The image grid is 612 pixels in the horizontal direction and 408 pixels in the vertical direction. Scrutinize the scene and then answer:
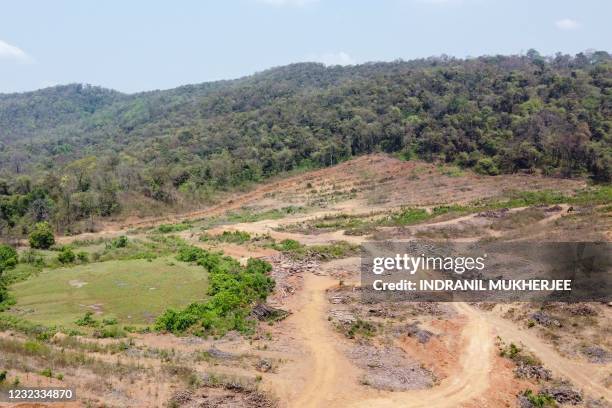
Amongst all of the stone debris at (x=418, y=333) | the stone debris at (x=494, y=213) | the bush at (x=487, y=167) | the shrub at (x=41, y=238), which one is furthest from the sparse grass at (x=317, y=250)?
the bush at (x=487, y=167)

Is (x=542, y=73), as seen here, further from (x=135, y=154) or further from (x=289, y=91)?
(x=135, y=154)

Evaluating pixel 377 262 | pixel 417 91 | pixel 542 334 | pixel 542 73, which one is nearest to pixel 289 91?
pixel 417 91

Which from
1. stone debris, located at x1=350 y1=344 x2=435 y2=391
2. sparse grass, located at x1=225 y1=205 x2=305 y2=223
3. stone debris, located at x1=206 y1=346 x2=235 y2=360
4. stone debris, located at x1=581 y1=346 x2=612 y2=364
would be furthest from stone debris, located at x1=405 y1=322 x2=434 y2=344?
sparse grass, located at x1=225 y1=205 x2=305 y2=223

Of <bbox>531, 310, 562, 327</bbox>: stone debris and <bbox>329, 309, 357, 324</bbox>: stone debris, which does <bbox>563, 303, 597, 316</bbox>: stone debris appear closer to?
<bbox>531, 310, 562, 327</bbox>: stone debris

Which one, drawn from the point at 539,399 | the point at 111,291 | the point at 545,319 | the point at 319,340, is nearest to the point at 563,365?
the point at 539,399

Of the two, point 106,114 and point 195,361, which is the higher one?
point 106,114

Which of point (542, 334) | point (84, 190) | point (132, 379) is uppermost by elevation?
point (84, 190)

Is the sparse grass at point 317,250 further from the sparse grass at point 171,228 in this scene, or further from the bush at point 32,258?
the bush at point 32,258
